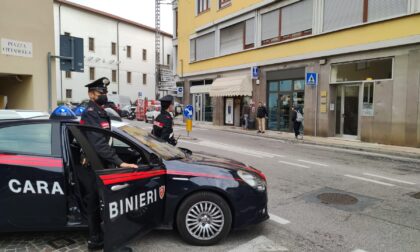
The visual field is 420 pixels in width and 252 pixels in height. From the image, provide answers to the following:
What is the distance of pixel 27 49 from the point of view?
8844 millimetres

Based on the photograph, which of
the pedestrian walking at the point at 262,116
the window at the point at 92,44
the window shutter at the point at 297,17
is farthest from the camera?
the window at the point at 92,44

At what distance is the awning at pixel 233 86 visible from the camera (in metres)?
21.2

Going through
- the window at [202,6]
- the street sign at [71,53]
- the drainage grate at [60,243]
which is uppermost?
the window at [202,6]

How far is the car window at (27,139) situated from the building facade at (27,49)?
5.87 metres

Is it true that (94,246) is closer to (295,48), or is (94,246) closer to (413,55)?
(413,55)

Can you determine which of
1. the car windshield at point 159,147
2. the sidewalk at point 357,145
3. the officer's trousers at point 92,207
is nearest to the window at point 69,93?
the sidewalk at point 357,145

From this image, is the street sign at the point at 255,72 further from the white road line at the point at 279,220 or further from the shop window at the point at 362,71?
the white road line at the point at 279,220

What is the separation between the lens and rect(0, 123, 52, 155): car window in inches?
140

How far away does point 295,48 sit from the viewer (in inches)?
704

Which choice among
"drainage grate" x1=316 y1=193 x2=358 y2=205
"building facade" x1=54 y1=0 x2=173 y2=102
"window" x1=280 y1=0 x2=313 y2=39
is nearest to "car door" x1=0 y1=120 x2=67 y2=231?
"drainage grate" x1=316 y1=193 x2=358 y2=205

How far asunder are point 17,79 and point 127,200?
8172mm

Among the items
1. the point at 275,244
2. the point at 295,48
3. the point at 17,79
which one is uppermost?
the point at 295,48

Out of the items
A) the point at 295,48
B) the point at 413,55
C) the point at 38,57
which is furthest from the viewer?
the point at 295,48

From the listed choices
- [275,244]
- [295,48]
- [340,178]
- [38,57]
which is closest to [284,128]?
[295,48]
